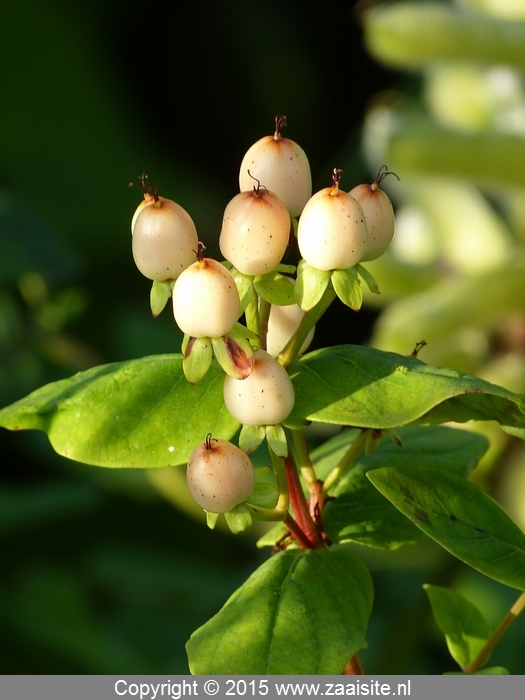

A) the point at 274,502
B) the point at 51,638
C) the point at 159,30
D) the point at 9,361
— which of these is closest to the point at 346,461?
the point at 274,502

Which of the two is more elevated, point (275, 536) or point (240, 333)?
point (240, 333)

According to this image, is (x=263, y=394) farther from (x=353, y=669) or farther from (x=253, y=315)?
(x=353, y=669)

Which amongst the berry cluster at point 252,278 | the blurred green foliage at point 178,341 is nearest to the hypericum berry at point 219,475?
the berry cluster at point 252,278

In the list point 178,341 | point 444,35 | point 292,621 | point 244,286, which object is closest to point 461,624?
point 292,621

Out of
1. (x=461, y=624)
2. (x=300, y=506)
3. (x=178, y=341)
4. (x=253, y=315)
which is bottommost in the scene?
(x=178, y=341)

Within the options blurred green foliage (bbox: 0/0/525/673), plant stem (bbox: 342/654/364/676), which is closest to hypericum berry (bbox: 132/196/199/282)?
plant stem (bbox: 342/654/364/676)

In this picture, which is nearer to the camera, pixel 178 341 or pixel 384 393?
pixel 384 393

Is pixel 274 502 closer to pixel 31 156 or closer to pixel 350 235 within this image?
pixel 350 235

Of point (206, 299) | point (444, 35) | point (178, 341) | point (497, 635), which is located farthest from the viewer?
point (178, 341)
